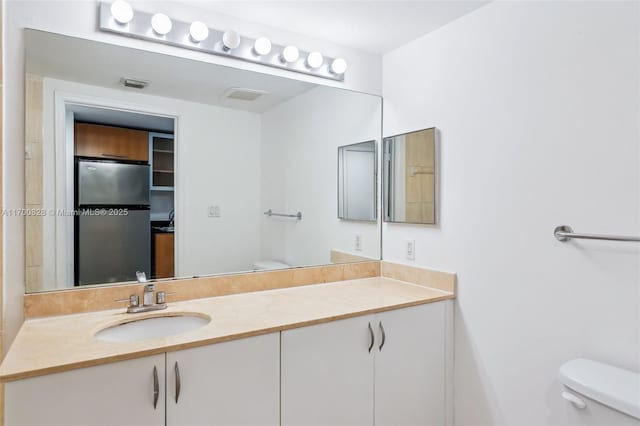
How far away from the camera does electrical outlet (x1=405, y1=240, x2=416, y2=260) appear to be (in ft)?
6.86

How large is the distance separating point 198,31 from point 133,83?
0.37m

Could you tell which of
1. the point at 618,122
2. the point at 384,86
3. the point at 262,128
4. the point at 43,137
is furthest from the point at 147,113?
the point at 618,122

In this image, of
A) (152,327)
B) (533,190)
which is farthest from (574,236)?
(152,327)

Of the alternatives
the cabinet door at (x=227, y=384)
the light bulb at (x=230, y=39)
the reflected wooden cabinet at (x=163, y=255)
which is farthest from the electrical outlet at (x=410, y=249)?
the light bulb at (x=230, y=39)

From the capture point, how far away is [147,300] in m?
1.60

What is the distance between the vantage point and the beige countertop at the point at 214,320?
1090mm

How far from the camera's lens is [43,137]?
147cm

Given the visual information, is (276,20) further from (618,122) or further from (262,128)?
(618,122)

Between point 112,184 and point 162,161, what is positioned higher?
point 162,161

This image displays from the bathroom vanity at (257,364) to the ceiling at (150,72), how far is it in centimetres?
96

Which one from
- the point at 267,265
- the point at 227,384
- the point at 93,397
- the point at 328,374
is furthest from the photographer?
the point at 267,265

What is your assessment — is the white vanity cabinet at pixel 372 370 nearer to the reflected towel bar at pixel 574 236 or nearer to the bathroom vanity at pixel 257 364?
the bathroom vanity at pixel 257 364

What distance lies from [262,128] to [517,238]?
1311 millimetres

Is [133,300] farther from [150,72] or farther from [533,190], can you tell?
[533,190]
